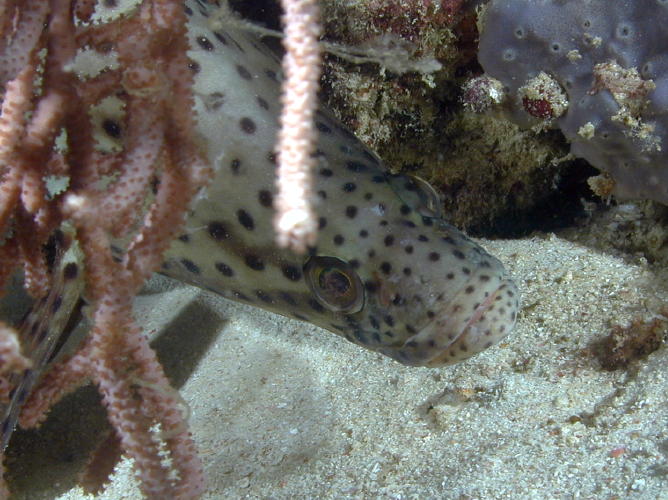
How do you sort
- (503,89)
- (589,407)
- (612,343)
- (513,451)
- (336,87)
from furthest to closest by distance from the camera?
(336,87) → (503,89) → (612,343) → (589,407) → (513,451)

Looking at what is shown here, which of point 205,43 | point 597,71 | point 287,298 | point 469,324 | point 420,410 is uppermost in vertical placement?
point 597,71

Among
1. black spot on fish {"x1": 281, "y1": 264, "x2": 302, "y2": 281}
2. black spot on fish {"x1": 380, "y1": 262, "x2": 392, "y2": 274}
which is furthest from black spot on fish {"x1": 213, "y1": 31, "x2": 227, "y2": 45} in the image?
black spot on fish {"x1": 380, "y1": 262, "x2": 392, "y2": 274}

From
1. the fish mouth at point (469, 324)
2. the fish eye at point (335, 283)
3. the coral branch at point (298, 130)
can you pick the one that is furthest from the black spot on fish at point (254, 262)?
the coral branch at point (298, 130)

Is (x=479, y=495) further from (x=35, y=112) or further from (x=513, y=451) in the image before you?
(x=35, y=112)

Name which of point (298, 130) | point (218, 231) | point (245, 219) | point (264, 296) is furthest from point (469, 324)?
point (298, 130)

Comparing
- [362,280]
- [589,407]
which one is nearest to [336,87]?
[362,280]

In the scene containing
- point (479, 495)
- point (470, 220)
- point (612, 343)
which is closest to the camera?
point (479, 495)

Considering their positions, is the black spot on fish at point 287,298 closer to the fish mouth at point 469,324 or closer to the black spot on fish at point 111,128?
the fish mouth at point 469,324

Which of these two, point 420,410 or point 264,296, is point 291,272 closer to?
point 264,296

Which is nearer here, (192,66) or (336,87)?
(192,66)
